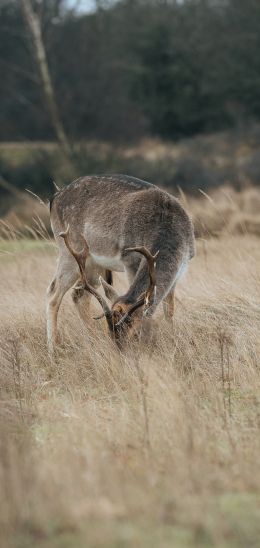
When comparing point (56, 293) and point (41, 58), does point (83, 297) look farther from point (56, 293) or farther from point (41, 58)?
point (41, 58)

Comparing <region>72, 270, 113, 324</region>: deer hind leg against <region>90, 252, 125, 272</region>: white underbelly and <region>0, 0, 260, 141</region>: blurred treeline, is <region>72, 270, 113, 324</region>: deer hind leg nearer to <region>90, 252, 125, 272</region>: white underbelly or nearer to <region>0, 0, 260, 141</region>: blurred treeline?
<region>90, 252, 125, 272</region>: white underbelly

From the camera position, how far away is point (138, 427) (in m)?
5.86

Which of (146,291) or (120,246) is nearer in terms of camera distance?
(146,291)

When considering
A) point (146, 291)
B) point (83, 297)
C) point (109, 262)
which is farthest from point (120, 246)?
point (146, 291)

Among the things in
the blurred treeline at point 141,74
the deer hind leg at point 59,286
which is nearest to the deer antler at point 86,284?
the deer hind leg at point 59,286

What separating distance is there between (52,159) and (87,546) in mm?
20248

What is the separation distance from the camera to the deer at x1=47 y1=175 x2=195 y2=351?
7281mm

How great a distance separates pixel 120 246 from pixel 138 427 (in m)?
2.77

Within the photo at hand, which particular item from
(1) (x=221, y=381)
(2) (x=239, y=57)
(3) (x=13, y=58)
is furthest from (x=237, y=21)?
(1) (x=221, y=381)

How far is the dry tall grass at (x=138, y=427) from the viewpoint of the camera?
4.27 m

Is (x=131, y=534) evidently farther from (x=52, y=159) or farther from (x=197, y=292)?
(x=52, y=159)

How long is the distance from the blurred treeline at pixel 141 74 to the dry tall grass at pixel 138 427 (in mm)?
22845

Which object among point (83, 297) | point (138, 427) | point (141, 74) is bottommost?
point (141, 74)

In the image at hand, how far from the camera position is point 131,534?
162 inches
